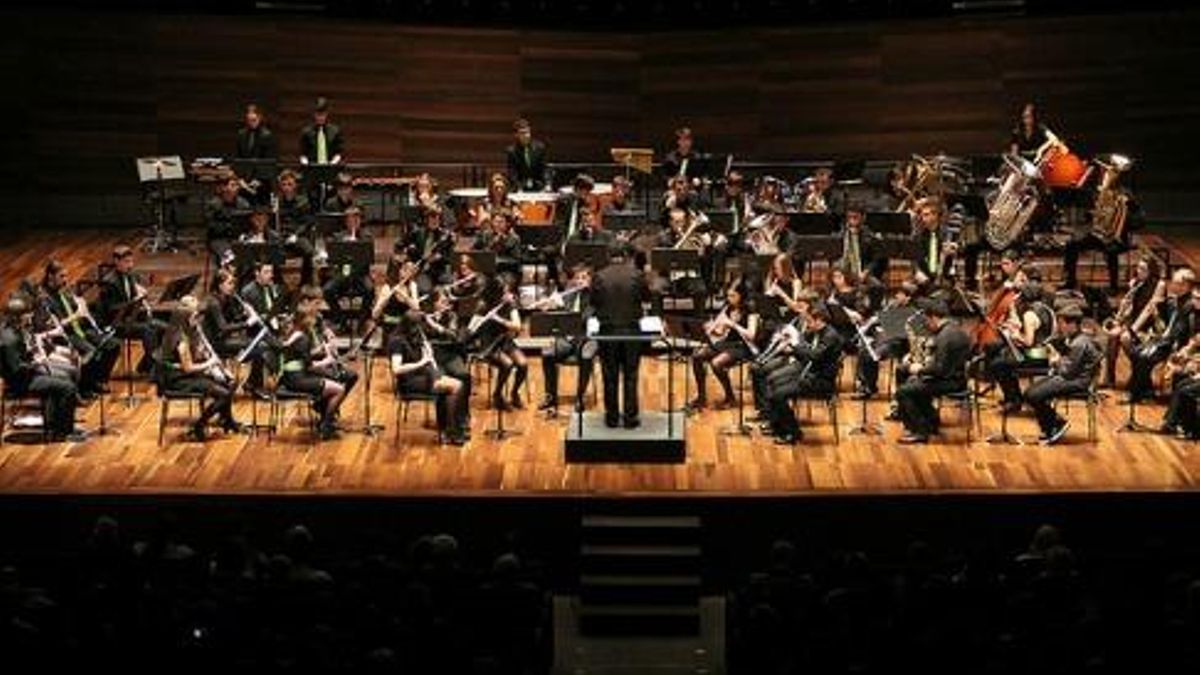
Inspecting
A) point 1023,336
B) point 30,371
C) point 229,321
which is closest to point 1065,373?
point 1023,336

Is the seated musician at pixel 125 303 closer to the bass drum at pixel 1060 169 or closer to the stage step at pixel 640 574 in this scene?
the stage step at pixel 640 574

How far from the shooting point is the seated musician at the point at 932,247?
17.7 m

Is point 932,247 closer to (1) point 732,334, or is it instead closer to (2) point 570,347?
(1) point 732,334

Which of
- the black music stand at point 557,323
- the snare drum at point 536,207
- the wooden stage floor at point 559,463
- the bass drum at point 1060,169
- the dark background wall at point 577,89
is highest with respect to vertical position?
the dark background wall at point 577,89

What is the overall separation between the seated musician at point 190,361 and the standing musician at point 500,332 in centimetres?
185

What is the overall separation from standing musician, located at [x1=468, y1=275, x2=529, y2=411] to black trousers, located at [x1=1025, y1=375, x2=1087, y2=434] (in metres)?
3.74

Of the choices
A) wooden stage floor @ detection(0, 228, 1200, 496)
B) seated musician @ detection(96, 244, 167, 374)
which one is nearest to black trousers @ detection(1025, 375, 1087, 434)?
wooden stage floor @ detection(0, 228, 1200, 496)

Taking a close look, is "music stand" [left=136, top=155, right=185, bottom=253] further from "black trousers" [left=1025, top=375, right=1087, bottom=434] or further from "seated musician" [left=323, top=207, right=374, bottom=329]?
"black trousers" [left=1025, top=375, right=1087, bottom=434]

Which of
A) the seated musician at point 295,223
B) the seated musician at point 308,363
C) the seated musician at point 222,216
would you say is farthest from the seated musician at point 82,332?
the seated musician at point 295,223

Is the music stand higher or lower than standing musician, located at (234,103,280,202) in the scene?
lower

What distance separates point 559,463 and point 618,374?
0.76m

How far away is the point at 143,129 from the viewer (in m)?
22.5

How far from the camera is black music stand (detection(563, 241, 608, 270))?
55.2 ft

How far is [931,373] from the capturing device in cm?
1581
